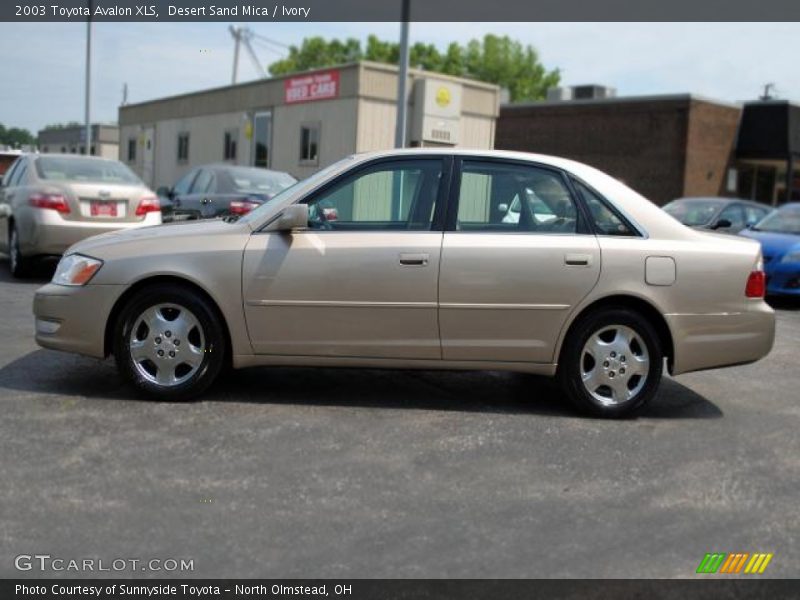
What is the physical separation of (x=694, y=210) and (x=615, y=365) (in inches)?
451

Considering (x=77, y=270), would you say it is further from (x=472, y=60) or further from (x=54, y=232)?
(x=472, y=60)

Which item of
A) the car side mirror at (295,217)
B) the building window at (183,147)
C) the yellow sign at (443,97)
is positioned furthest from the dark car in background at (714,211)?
the building window at (183,147)

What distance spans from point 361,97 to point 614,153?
1261 cm

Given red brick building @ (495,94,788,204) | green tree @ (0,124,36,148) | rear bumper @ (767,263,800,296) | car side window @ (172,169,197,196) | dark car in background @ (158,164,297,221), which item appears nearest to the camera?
dark car in background @ (158,164,297,221)

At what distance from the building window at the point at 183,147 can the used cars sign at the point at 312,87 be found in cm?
740

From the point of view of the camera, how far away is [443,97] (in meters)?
23.9

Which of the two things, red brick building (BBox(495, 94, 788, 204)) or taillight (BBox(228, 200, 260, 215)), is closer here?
taillight (BBox(228, 200, 260, 215))

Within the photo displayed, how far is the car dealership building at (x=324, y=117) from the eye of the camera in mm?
23781

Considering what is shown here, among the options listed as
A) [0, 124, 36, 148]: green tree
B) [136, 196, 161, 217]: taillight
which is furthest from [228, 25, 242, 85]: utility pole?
[136, 196, 161, 217]: taillight

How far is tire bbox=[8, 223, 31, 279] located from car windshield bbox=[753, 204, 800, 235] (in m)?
9.68

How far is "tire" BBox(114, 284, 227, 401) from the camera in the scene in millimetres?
5516

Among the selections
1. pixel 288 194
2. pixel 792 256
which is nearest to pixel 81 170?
pixel 288 194

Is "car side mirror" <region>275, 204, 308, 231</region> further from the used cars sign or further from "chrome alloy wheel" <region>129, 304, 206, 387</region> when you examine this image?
the used cars sign
